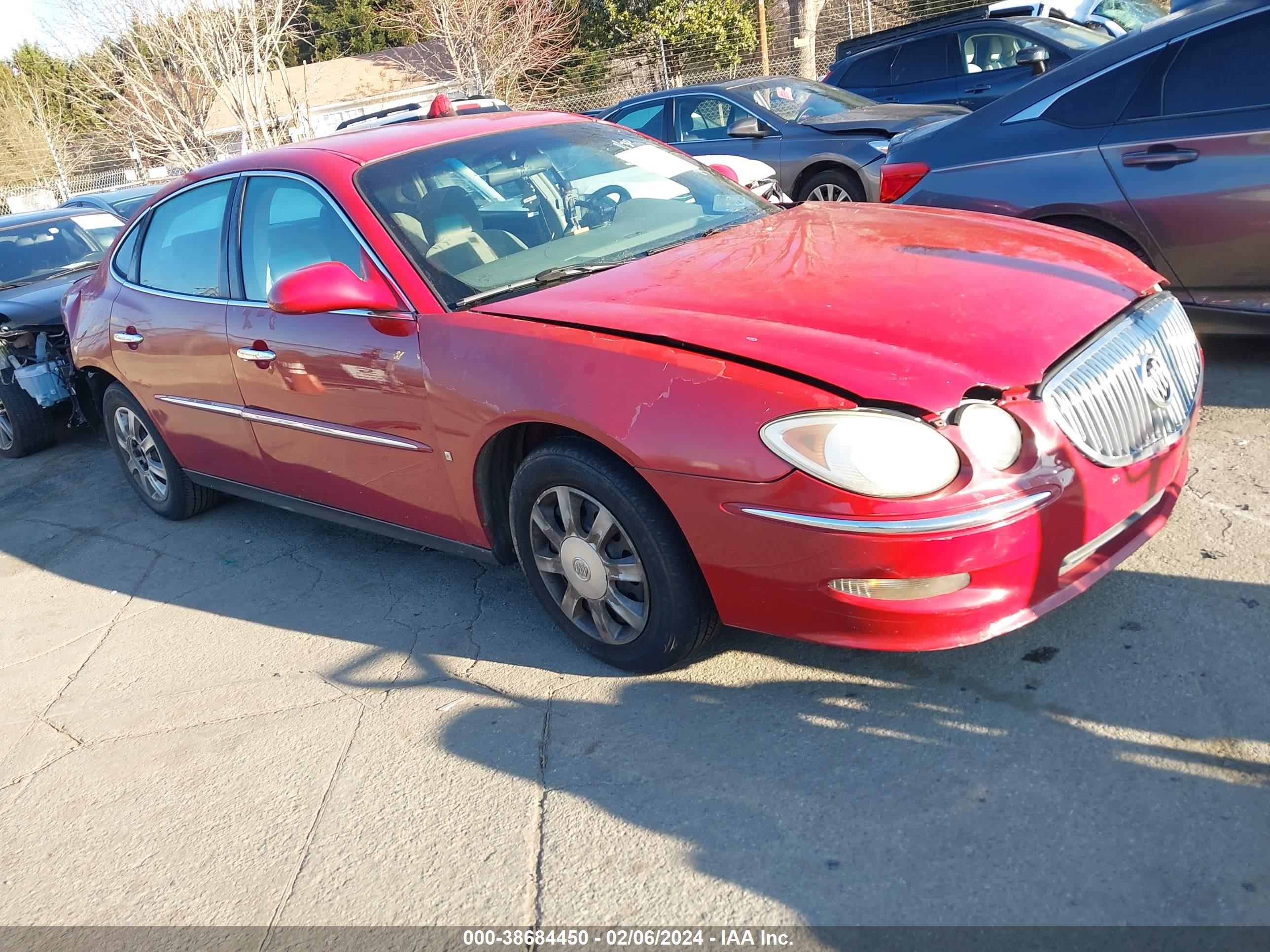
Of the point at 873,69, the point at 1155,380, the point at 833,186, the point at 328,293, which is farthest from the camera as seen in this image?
the point at 873,69

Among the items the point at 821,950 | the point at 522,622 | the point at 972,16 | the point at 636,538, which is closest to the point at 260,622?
the point at 522,622

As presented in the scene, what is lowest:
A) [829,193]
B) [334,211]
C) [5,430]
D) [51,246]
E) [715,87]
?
[5,430]

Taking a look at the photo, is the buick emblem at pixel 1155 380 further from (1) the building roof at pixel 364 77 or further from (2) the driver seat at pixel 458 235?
(1) the building roof at pixel 364 77

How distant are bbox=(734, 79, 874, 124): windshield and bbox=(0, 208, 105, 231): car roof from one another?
5.82m

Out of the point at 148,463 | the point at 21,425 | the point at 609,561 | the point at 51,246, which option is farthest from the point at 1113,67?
the point at 51,246

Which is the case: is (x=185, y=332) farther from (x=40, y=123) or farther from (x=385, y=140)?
(x=40, y=123)

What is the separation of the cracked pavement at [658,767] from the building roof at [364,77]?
95.9ft

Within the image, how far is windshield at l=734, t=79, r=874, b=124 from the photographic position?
31.6 ft

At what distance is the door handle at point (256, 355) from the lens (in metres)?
4.22

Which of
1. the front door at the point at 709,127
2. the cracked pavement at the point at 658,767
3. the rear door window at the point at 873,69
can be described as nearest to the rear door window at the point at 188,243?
the cracked pavement at the point at 658,767

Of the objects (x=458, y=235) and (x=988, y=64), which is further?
(x=988, y=64)

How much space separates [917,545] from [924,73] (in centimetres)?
1042

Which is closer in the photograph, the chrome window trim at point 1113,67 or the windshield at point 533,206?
the windshield at point 533,206

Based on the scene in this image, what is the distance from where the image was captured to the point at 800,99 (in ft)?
32.6
